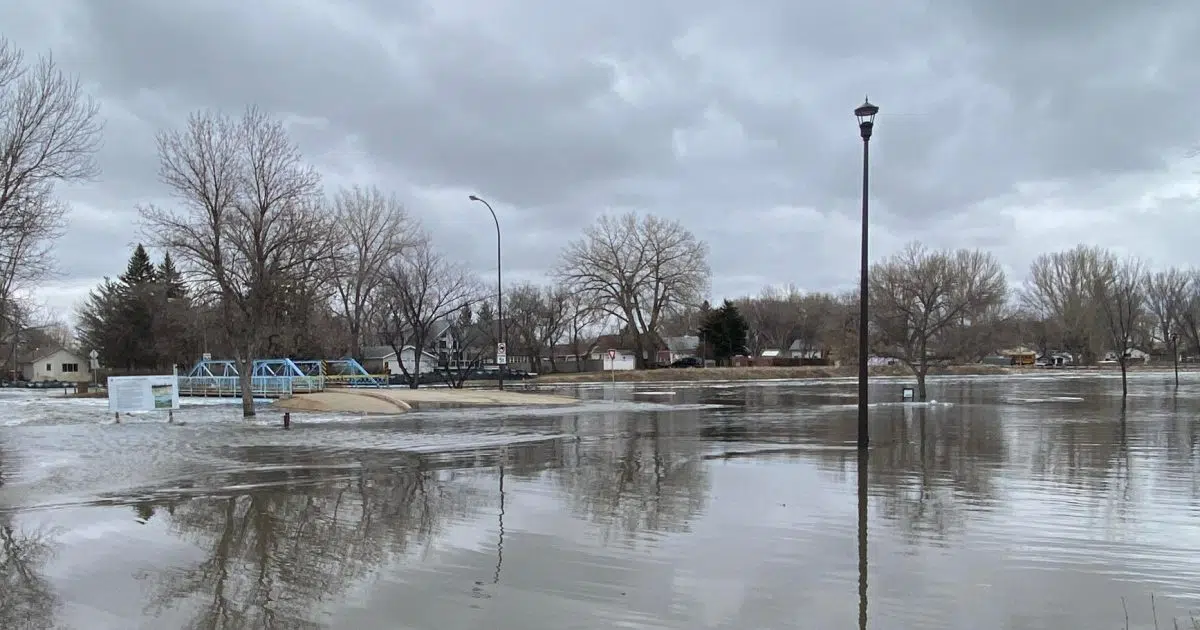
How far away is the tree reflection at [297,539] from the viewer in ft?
20.6

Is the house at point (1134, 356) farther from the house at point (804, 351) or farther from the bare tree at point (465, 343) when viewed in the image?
the bare tree at point (465, 343)

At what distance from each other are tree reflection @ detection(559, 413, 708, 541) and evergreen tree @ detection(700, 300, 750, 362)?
78.3 m

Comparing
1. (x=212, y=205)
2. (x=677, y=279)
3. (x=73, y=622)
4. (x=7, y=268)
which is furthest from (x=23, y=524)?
(x=677, y=279)

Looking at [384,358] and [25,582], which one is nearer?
[25,582]

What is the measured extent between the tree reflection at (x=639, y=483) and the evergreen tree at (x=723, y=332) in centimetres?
7827

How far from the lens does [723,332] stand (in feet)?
319

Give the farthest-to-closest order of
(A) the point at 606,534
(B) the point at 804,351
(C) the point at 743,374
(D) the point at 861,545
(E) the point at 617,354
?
(B) the point at 804,351
(E) the point at 617,354
(C) the point at 743,374
(A) the point at 606,534
(D) the point at 861,545

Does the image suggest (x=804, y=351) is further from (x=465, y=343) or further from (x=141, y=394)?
(x=141, y=394)

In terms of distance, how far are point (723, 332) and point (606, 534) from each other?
295 ft

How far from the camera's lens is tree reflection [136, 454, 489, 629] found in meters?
6.27

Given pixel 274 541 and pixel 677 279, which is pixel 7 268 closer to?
pixel 274 541

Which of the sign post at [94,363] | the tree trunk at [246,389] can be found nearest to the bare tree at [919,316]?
the tree trunk at [246,389]

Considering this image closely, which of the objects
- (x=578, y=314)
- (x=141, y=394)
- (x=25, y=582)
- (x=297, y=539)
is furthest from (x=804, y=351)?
(x=25, y=582)

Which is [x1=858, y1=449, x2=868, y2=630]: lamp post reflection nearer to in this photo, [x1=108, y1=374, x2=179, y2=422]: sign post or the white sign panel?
[x1=108, y1=374, x2=179, y2=422]: sign post
